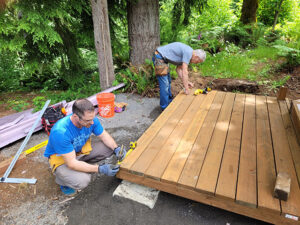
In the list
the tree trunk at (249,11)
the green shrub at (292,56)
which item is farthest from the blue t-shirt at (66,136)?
the tree trunk at (249,11)

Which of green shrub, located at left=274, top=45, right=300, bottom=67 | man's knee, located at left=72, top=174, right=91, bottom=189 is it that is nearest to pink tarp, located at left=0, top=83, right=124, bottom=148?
man's knee, located at left=72, top=174, right=91, bottom=189

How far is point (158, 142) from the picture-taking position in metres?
2.77

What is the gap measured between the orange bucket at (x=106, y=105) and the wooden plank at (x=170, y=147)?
5.10ft

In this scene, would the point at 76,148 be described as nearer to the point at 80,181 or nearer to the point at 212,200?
the point at 80,181

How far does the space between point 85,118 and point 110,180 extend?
1.02 meters

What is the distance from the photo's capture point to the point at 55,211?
224 cm

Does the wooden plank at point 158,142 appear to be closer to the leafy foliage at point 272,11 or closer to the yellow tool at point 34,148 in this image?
the yellow tool at point 34,148

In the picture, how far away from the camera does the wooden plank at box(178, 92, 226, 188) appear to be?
2107mm

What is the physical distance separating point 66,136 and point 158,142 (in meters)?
1.18

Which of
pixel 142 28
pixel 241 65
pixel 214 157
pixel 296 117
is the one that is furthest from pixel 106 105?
pixel 241 65

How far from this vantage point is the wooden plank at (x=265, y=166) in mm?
1822

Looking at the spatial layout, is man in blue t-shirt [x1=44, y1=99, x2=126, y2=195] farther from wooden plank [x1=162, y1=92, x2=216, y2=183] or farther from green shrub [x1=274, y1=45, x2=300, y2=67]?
green shrub [x1=274, y1=45, x2=300, y2=67]

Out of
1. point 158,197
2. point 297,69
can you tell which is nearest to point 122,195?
point 158,197

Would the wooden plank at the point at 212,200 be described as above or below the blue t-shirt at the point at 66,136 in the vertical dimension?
below
